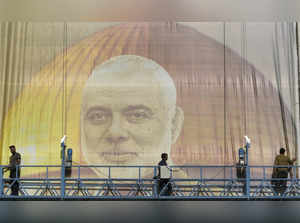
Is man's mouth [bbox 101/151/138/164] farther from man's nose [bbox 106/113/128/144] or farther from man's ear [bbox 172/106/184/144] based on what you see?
man's ear [bbox 172/106/184/144]

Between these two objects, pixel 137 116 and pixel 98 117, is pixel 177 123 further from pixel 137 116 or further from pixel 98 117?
pixel 98 117

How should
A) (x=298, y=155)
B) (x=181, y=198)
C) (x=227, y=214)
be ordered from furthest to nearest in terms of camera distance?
(x=298, y=155), (x=181, y=198), (x=227, y=214)

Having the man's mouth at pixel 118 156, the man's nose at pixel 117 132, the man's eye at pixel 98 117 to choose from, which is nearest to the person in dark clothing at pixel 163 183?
the man's mouth at pixel 118 156

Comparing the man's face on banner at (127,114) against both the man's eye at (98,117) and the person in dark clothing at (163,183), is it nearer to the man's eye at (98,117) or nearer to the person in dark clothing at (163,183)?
the man's eye at (98,117)

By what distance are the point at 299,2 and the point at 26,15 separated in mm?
9175

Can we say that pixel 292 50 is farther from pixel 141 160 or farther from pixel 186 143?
pixel 141 160

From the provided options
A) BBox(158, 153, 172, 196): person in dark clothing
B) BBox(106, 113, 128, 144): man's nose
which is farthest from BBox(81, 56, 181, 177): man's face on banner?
BBox(158, 153, 172, 196): person in dark clothing

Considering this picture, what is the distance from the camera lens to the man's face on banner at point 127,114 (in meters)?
17.1

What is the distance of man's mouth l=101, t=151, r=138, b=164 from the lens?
16.9 m

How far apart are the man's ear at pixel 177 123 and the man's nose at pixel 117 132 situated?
1564mm

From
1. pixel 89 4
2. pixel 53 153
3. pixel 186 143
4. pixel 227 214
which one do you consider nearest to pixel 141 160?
pixel 186 143

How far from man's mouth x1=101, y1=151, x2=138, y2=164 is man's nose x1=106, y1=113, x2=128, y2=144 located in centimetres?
41

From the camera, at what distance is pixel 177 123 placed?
56.0ft

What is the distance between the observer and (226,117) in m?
17.0
